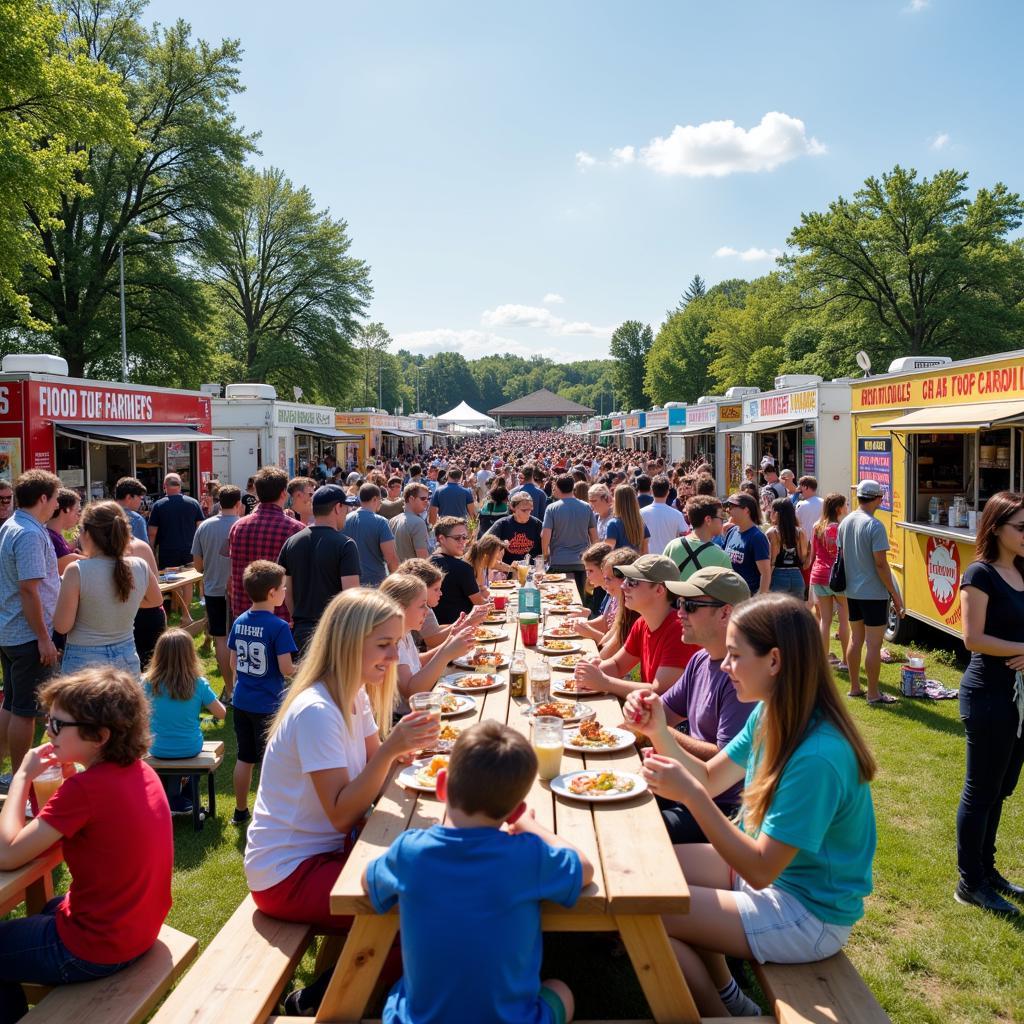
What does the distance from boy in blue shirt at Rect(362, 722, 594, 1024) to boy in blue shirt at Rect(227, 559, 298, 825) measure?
2652mm

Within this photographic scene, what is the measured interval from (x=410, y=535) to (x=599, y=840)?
20.2ft

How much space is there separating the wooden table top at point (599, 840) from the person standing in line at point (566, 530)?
5492 mm

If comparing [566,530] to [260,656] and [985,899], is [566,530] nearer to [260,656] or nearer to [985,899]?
[260,656]

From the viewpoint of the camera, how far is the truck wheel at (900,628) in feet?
30.4

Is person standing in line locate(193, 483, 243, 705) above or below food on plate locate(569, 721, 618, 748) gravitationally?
above

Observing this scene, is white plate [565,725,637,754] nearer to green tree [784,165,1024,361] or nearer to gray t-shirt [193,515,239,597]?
gray t-shirt [193,515,239,597]

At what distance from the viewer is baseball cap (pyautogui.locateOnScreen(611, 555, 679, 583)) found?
4.00 m

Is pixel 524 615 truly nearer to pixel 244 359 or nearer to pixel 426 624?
pixel 426 624

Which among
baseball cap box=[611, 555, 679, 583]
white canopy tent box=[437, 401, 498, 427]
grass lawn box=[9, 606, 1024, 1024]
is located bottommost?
grass lawn box=[9, 606, 1024, 1024]

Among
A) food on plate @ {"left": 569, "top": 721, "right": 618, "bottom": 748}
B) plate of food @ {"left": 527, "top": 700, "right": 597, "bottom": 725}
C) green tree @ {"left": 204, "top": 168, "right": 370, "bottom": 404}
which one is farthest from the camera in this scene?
green tree @ {"left": 204, "top": 168, "right": 370, "bottom": 404}

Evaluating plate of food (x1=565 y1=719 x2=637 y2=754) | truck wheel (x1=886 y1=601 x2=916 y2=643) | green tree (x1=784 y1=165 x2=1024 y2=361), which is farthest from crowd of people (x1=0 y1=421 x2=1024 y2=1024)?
green tree (x1=784 y1=165 x2=1024 y2=361)

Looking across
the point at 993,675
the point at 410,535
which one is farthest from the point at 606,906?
the point at 410,535

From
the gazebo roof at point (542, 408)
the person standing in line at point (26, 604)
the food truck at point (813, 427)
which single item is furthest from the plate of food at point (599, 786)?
the gazebo roof at point (542, 408)

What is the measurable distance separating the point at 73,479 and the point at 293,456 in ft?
33.3
